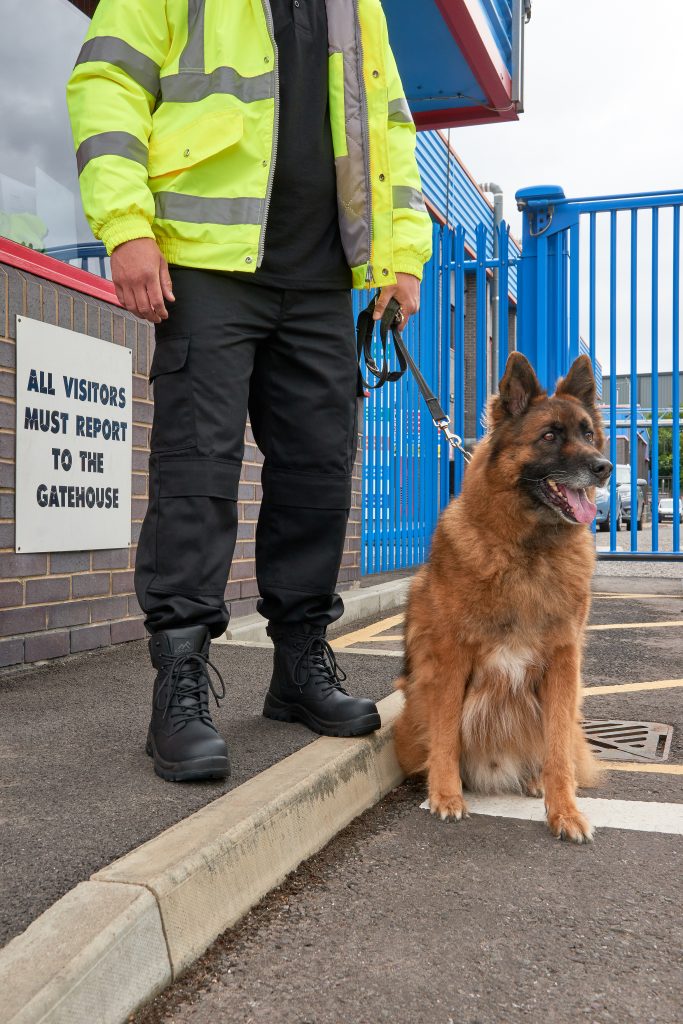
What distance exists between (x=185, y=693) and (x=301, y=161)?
62.9 inches

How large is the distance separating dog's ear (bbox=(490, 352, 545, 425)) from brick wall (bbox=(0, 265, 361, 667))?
208cm

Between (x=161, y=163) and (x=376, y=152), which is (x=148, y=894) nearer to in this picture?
(x=161, y=163)

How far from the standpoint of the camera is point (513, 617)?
254cm

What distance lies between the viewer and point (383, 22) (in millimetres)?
2863

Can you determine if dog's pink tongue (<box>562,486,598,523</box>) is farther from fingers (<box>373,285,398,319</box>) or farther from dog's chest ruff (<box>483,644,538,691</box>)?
fingers (<box>373,285,398,319</box>)

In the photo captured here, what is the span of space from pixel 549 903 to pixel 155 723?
113cm

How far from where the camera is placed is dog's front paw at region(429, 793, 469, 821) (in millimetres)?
2543

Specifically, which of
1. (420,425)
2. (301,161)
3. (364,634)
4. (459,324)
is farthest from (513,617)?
(459,324)

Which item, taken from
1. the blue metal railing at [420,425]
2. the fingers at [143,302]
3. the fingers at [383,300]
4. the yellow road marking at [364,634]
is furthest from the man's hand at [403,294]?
the blue metal railing at [420,425]

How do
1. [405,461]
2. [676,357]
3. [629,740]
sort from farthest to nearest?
[405,461] → [676,357] → [629,740]

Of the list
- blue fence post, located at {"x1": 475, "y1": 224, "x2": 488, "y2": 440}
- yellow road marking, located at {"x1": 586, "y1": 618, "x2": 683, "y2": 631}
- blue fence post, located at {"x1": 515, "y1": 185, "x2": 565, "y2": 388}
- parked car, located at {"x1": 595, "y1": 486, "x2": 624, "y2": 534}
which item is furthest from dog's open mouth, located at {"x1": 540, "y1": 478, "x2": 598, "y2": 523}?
blue fence post, located at {"x1": 475, "y1": 224, "x2": 488, "y2": 440}

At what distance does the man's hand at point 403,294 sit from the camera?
2.89 m

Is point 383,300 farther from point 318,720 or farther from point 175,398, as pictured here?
point 318,720

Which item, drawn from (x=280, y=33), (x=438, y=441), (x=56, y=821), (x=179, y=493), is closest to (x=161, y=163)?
(x=280, y=33)
